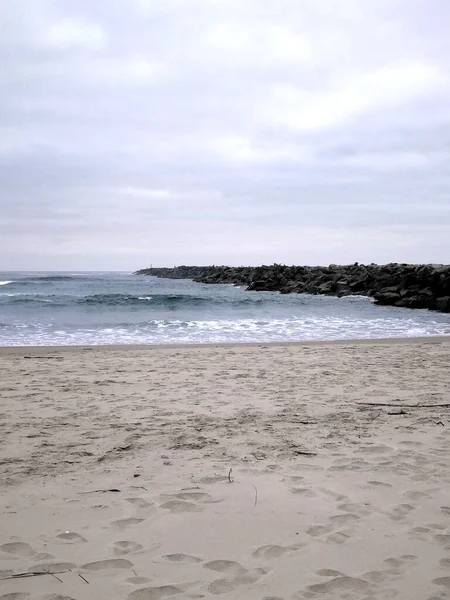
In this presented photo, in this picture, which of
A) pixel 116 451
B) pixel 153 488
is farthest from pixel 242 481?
pixel 116 451

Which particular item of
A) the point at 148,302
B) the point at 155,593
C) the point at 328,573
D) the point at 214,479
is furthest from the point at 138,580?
the point at 148,302

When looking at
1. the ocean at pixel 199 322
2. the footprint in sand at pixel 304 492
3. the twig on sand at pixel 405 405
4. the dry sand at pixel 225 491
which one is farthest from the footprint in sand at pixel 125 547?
the ocean at pixel 199 322

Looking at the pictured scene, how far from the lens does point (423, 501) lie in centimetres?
290

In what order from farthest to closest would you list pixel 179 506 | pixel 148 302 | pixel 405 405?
pixel 148 302
pixel 405 405
pixel 179 506

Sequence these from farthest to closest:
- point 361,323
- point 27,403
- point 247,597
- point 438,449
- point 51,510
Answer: point 361,323
point 27,403
point 438,449
point 51,510
point 247,597

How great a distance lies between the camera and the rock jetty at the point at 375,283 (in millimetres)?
21750

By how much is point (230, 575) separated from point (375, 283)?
28.5 meters

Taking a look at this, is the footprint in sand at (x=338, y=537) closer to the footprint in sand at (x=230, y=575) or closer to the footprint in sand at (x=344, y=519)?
the footprint in sand at (x=344, y=519)

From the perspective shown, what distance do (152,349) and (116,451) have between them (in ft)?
21.9

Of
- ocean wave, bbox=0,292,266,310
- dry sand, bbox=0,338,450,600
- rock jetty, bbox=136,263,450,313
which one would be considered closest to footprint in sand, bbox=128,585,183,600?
dry sand, bbox=0,338,450,600

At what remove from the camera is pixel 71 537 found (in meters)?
2.53

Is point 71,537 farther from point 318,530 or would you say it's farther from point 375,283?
point 375,283

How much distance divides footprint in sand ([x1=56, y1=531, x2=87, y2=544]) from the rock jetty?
20196mm

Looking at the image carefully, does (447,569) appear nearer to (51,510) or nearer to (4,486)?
(51,510)
